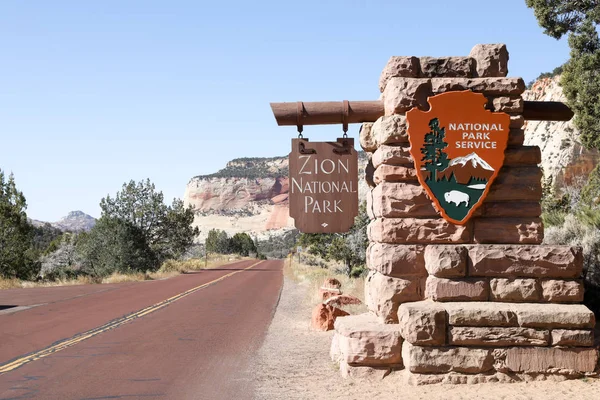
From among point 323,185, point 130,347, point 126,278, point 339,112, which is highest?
point 339,112

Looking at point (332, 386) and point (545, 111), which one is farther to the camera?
point (545, 111)

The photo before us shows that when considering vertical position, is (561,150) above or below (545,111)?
above

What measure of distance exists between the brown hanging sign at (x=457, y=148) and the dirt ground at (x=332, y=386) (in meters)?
2.02

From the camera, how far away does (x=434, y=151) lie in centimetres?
792

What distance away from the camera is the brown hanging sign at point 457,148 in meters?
7.84

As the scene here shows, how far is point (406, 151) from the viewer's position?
7.96m

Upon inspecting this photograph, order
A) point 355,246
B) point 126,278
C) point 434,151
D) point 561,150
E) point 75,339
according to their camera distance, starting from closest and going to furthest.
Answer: point 434,151, point 75,339, point 355,246, point 126,278, point 561,150

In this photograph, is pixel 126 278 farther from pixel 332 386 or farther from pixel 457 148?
pixel 457 148

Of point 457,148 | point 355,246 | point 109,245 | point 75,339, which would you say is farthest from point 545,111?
point 109,245

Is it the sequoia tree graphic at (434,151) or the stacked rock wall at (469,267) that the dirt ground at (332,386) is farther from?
the sequoia tree graphic at (434,151)

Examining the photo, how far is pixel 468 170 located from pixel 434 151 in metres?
0.49

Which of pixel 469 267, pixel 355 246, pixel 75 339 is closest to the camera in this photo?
pixel 469 267

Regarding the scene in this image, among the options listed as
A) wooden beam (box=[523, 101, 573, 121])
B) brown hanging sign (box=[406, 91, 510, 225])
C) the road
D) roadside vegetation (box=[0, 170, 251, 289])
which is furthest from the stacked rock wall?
roadside vegetation (box=[0, 170, 251, 289])

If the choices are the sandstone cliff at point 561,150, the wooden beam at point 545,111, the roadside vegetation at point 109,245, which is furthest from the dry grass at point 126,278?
the wooden beam at point 545,111
